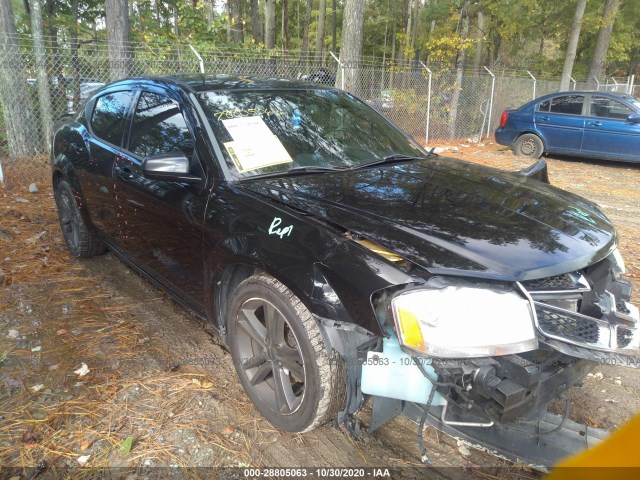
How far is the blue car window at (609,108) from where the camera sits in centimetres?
1005

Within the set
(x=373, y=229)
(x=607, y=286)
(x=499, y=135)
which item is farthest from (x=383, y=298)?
(x=499, y=135)

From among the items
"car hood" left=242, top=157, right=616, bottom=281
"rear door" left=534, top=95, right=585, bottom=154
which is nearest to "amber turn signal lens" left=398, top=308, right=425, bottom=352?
"car hood" left=242, top=157, right=616, bottom=281

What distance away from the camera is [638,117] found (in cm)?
976

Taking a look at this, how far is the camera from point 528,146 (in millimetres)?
11547

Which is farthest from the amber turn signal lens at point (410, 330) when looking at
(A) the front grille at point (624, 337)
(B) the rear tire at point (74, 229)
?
(B) the rear tire at point (74, 229)

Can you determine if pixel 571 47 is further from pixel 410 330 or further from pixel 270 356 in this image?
pixel 410 330

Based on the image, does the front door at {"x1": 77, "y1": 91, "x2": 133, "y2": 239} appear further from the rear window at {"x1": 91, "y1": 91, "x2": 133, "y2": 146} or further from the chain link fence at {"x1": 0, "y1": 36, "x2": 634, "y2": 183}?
the chain link fence at {"x1": 0, "y1": 36, "x2": 634, "y2": 183}

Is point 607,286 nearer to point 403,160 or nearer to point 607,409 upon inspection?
point 607,409

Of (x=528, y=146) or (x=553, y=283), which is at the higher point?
(x=553, y=283)

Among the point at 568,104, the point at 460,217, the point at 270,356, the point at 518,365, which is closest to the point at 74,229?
the point at 270,356

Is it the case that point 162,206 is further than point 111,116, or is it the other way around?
point 111,116

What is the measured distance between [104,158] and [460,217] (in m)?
2.81

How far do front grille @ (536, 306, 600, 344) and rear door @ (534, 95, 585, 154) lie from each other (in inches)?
407

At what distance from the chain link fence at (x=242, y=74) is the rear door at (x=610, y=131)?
→ 4.00 meters
